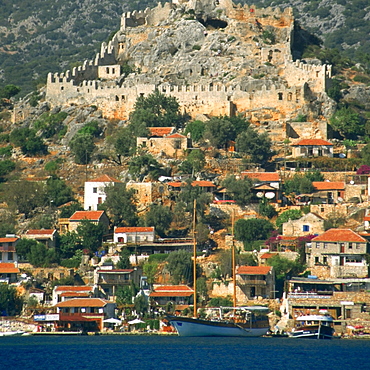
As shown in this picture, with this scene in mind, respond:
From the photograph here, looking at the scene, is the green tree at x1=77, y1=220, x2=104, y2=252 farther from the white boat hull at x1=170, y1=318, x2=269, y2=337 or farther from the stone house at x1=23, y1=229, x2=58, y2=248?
the white boat hull at x1=170, y1=318, x2=269, y2=337

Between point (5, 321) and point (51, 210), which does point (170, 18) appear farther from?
point (5, 321)

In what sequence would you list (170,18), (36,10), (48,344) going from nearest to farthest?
(48,344) → (170,18) → (36,10)

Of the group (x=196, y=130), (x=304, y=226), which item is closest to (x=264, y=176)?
(x=304, y=226)

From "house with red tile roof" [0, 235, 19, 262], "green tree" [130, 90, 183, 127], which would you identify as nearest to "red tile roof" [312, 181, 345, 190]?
"green tree" [130, 90, 183, 127]

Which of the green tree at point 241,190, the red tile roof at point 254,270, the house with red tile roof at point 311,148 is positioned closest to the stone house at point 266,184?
the green tree at point 241,190

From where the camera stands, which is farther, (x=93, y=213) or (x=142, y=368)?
(x=93, y=213)

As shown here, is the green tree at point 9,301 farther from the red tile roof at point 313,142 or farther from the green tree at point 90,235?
the red tile roof at point 313,142

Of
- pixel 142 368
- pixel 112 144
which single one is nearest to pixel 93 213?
pixel 112 144

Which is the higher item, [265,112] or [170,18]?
[170,18]
